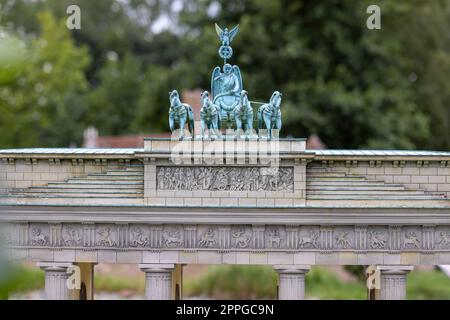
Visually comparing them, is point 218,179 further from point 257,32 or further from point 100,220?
point 257,32

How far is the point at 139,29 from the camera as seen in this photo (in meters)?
66.6

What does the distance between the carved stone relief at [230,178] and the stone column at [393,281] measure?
2554mm

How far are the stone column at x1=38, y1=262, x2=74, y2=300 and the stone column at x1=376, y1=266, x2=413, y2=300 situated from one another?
21.0 feet

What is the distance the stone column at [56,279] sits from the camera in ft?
54.9

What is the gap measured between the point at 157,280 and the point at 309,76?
25.2 metres

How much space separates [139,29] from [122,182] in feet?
168

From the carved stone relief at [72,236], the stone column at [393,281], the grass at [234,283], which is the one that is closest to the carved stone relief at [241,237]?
the stone column at [393,281]

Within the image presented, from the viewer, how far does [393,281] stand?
54.6ft

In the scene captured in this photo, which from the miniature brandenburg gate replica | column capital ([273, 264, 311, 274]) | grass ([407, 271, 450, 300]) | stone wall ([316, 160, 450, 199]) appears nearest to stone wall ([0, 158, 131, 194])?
the miniature brandenburg gate replica

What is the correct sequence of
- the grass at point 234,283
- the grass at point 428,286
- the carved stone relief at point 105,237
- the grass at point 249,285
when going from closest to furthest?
the carved stone relief at point 105,237, the grass at point 428,286, the grass at point 249,285, the grass at point 234,283

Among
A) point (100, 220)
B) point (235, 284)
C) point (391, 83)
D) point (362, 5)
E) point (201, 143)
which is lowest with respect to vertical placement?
point (235, 284)

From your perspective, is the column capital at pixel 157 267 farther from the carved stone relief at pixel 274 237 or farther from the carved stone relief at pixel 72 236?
the carved stone relief at pixel 274 237
